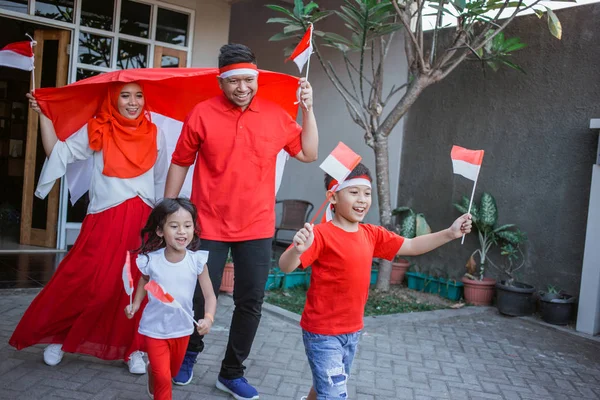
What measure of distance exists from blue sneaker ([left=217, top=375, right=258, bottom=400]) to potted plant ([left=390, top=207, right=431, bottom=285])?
3.82 meters

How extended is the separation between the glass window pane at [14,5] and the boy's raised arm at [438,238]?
6009mm

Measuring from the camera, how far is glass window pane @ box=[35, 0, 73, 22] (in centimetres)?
715

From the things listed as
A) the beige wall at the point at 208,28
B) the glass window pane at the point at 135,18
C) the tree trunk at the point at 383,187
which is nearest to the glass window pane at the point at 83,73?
the glass window pane at the point at 135,18

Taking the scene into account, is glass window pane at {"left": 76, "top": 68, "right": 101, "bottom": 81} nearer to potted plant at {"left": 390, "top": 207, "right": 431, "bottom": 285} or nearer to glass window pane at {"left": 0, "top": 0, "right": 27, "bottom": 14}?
glass window pane at {"left": 0, "top": 0, "right": 27, "bottom": 14}

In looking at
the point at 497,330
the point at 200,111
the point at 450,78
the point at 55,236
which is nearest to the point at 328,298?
the point at 200,111

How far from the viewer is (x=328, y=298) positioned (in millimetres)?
2809

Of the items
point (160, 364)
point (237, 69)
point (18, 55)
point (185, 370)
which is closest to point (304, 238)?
Answer: point (160, 364)

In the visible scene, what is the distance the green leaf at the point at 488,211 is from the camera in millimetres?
6516

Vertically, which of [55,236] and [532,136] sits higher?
[532,136]

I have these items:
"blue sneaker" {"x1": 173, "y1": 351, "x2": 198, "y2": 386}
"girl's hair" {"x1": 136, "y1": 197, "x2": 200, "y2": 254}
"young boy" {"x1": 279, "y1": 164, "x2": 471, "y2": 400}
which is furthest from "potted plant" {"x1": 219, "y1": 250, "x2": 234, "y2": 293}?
"young boy" {"x1": 279, "y1": 164, "x2": 471, "y2": 400}

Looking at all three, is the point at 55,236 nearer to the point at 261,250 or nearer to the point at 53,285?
the point at 53,285

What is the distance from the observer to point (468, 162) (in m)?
2.86

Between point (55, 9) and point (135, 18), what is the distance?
3.17 feet

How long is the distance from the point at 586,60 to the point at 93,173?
492cm
